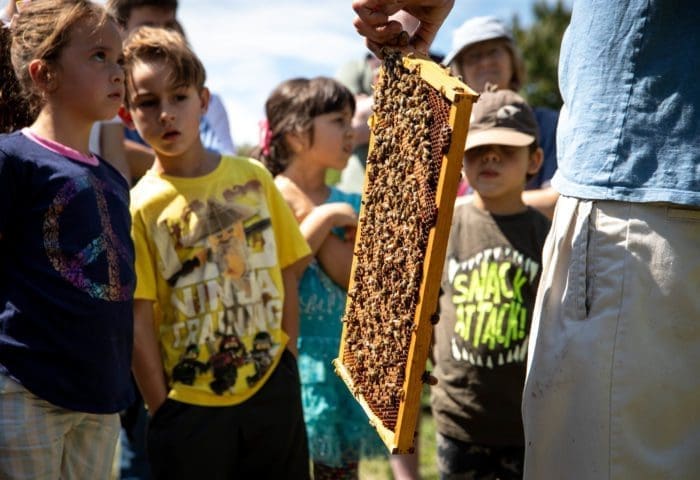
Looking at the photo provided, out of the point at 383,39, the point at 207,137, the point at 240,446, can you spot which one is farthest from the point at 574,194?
the point at 207,137

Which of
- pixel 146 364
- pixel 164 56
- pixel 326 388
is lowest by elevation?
pixel 326 388

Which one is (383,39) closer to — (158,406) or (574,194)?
(574,194)

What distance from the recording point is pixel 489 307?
4.30 meters

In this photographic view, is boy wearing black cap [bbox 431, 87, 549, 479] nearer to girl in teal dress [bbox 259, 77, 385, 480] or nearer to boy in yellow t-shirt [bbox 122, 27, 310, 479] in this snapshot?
girl in teal dress [bbox 259, 77, 385, 480]

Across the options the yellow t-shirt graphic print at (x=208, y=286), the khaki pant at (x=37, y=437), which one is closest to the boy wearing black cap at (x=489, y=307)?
the yellow t-shirt graphic print at (x=208, y=286)

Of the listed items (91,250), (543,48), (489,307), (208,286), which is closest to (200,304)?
(208,286)

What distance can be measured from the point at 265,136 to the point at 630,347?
3.26 meters

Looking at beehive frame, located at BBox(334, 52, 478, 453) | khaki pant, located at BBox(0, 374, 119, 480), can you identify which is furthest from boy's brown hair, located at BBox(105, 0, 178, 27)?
khaki pant, located at BBox(0, 374, 119, 480)

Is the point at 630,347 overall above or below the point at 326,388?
above

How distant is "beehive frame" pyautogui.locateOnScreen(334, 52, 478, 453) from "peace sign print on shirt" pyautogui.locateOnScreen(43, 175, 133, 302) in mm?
918

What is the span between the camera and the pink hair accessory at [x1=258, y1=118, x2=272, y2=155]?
5.29m

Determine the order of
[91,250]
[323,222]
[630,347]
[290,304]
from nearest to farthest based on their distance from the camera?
[630,347], [91,250], [290,304], [323,222]

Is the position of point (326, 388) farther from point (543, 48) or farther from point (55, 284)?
point (543, 48)

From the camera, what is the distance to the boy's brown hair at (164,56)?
13.4ft
